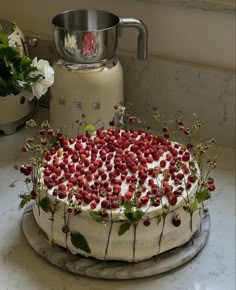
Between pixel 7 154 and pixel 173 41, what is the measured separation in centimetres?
41

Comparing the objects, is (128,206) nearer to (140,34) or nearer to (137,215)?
(137,215)

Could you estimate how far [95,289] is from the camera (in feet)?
2.96

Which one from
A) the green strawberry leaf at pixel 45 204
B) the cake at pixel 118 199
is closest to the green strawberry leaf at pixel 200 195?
the cake at pixel 118 199

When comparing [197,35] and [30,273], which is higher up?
[197,35]

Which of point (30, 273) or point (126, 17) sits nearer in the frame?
point (30, 273)

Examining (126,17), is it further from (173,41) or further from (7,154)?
(7,154)

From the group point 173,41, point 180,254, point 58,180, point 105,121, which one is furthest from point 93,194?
point 173,41

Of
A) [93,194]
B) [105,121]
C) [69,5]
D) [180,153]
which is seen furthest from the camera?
[69,5]

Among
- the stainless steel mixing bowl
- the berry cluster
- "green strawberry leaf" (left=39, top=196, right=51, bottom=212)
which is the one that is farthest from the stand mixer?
"green strawberry leaf" (left=39, top=196, right=51, bottom=212)

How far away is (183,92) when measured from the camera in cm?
125

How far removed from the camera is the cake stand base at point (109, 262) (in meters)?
0.91

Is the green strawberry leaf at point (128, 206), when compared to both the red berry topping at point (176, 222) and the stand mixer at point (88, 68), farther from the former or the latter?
the stand mixer at point (88, 68)

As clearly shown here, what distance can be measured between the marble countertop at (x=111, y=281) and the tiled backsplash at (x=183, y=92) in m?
0.19

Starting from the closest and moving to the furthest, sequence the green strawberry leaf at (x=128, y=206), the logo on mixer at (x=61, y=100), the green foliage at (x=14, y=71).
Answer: the green strawberry leaf at (x=128, y=206) < the green foliage at (x=14, y=71) < the logo on mixer at (x=61, y=100)
